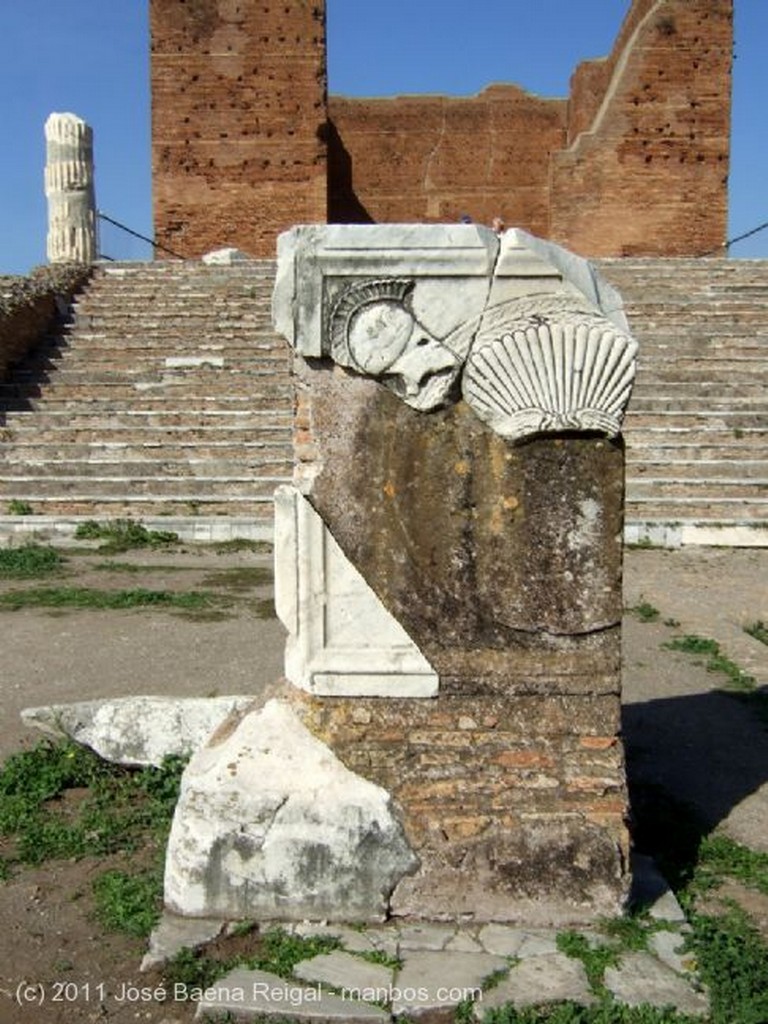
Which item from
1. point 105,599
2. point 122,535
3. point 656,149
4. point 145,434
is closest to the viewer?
point 105,599

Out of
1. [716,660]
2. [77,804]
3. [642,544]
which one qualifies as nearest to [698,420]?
[642,544]

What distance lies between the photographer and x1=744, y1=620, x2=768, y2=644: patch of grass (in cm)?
669

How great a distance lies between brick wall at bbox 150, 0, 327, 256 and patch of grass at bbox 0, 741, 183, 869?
15592 mm

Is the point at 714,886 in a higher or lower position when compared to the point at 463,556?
lower

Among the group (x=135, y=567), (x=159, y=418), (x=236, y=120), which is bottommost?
(x=135, y=567)

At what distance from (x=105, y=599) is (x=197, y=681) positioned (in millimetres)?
2231

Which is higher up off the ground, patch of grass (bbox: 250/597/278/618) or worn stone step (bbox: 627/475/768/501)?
worn stone step (bbox: 627/475/768/501)

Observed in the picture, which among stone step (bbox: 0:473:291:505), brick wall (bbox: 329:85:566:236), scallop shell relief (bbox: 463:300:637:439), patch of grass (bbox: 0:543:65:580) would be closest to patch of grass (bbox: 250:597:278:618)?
patch of grass (bbox: 0:543:65:580)

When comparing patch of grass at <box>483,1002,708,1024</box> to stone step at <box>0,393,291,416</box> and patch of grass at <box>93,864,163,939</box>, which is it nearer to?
patch of grass at <box>93,864,163,939</box>

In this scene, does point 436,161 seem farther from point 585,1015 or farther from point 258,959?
point 585,1015

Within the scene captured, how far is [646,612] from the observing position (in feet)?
23.8

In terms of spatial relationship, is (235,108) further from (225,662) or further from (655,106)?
(225,662)

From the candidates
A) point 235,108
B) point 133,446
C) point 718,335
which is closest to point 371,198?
point 235,108

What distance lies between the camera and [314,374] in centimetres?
309
